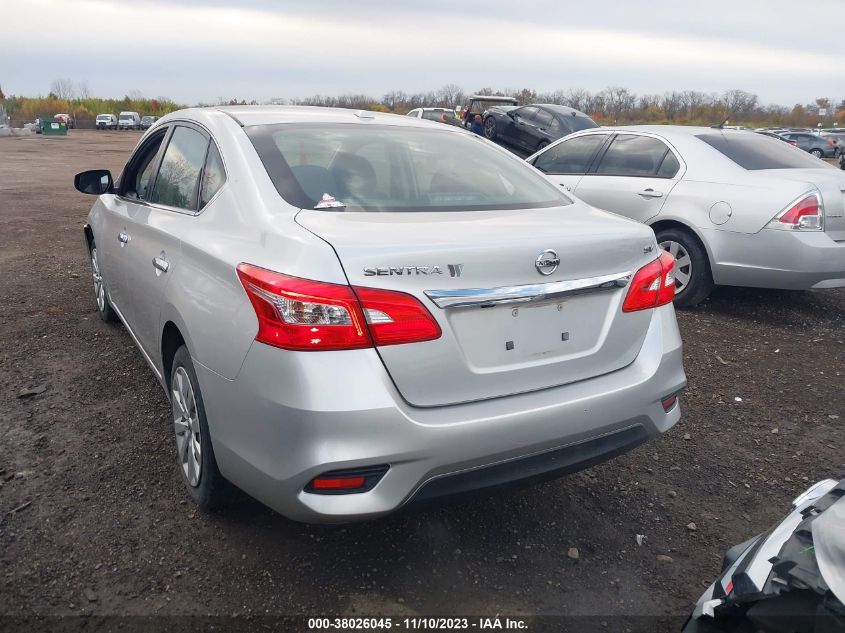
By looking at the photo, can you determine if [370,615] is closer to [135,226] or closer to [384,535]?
[384,535]

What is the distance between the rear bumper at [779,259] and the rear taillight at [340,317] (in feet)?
14.1

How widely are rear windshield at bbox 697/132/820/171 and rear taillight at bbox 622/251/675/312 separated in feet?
12.2

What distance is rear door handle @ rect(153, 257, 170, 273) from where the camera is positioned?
9.52ft

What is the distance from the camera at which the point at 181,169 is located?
325cm

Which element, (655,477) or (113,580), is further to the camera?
(655,477)

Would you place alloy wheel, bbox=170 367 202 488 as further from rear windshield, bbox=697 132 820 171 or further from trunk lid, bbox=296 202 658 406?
rear windshield, bbox=697 132 820 171

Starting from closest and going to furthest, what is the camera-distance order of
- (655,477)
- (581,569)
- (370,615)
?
(370,615)
(581,569)
(655,477)

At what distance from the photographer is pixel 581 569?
2531 millimetres

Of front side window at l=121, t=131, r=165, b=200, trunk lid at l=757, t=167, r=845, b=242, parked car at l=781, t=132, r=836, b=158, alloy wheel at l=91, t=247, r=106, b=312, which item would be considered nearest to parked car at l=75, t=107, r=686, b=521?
front side window at l=121, t=131, r=165, b=200

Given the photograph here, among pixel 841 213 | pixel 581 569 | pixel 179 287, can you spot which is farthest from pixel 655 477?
pixel 841 213

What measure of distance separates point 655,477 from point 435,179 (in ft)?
5.84

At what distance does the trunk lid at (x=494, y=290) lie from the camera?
6.70 ft

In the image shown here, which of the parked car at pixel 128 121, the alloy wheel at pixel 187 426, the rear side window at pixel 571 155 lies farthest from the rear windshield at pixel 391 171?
the parked car at pixel 128 121

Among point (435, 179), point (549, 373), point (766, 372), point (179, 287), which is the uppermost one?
point (435, 179)
